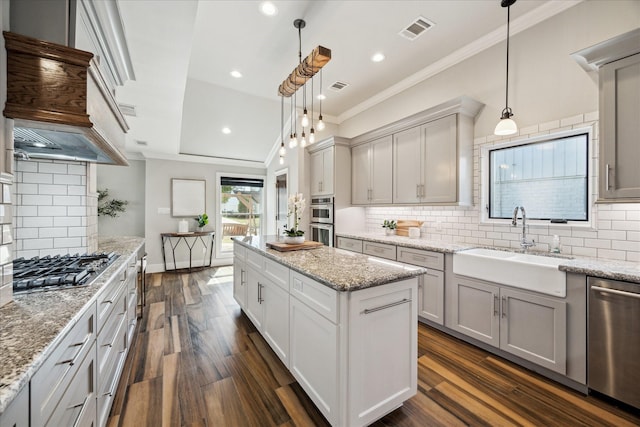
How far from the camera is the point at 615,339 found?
175cm

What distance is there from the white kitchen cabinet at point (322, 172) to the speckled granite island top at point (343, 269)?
93.1 inches

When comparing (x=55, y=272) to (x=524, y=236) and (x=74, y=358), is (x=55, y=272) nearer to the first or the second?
(x=74, y=358)

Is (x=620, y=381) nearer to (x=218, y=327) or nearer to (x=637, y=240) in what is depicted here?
(x=637, y=240)

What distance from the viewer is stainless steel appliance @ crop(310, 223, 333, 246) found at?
4418 millimetres

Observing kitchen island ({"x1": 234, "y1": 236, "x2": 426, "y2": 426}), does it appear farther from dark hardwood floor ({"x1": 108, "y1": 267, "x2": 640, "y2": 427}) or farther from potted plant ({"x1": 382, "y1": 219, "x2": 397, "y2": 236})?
potted plant ({"x1": 382, "y1": 219, "x2": 397, "y2": 236})

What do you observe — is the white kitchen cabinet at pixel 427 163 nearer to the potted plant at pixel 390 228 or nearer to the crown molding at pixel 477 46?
the potted plant at pixel 390 228

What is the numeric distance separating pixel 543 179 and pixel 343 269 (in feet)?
7.85

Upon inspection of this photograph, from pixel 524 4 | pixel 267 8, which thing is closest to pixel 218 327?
pixel 267 8

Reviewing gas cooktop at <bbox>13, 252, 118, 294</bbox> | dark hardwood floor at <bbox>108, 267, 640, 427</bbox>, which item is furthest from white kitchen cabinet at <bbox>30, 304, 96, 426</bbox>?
dark hardwood floor at <bbox>108, 267, 640, 427</bbox>

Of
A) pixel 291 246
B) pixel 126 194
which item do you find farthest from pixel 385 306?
pixel 126 194

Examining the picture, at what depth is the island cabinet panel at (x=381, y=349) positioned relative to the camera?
57.5 inches

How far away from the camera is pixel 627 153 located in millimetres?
1811

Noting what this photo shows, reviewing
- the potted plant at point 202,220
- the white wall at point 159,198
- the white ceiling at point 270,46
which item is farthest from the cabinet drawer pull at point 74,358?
the white wall at point 159,198

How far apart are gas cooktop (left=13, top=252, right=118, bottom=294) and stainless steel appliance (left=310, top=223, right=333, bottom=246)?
3028 mm
